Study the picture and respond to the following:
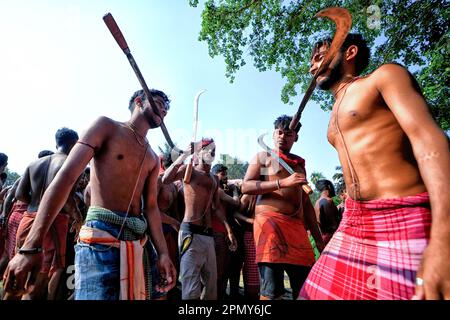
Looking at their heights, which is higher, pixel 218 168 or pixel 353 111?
pixel 218 168

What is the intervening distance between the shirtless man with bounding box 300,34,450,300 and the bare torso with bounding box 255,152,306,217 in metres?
1.61

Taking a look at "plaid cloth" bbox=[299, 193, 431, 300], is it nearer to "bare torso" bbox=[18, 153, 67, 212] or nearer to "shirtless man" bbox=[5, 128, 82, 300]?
"shirtless man" bbox=[5, 128, 82, 300]

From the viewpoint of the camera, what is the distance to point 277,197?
3479 millimetres

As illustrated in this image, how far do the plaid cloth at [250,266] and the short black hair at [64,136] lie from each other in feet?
11.9

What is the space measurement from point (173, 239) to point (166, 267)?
3354mm

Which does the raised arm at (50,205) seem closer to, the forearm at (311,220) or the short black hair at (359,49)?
the short black hair at (359,49)

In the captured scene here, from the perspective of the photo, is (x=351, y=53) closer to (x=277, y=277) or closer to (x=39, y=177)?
(x=277, y=277)

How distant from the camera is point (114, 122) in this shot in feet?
8.20

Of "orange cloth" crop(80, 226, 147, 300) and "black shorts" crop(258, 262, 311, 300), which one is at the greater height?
"orange cloth" crop(80, 226, 147, 300)

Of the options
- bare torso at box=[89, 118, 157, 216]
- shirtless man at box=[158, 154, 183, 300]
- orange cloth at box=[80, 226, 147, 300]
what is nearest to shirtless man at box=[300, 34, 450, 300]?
orange cloth at box=[80, 226, 147, 300]

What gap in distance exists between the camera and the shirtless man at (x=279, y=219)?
10.3 feet

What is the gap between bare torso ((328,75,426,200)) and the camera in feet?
4.86

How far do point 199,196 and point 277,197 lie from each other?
1607mm

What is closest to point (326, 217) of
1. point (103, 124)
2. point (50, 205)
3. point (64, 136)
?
point (64, 136)
